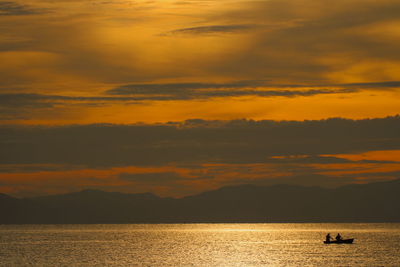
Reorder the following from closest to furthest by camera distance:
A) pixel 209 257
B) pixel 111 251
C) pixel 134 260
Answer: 1. pixel 134 260
2. pixel 209 257
3. pixel 111 251

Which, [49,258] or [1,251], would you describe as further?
[1,251]

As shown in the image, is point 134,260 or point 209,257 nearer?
point 134,260

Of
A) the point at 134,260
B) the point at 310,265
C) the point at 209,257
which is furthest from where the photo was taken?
the point at 209,257

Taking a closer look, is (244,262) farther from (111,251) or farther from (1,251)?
(1,251)

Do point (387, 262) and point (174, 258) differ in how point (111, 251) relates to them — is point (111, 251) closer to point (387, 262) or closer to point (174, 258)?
point (174, 258)

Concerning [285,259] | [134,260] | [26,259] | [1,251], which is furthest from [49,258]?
[285,259]

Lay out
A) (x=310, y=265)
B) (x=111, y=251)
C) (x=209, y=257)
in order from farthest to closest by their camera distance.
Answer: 1. (x=111, y=251)
2. (x=209, y=257)
3. (x=310, y=265)

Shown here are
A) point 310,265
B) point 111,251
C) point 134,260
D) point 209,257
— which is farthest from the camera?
point 111,251

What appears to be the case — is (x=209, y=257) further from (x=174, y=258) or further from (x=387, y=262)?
(x=387, y=262)

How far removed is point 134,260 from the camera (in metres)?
166

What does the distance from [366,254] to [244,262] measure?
35028 millimetres

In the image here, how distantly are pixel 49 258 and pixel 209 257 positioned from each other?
32.9 metres

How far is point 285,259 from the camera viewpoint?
560 ft

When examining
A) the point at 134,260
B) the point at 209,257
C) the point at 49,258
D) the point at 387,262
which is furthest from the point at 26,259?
the point at 387,262
